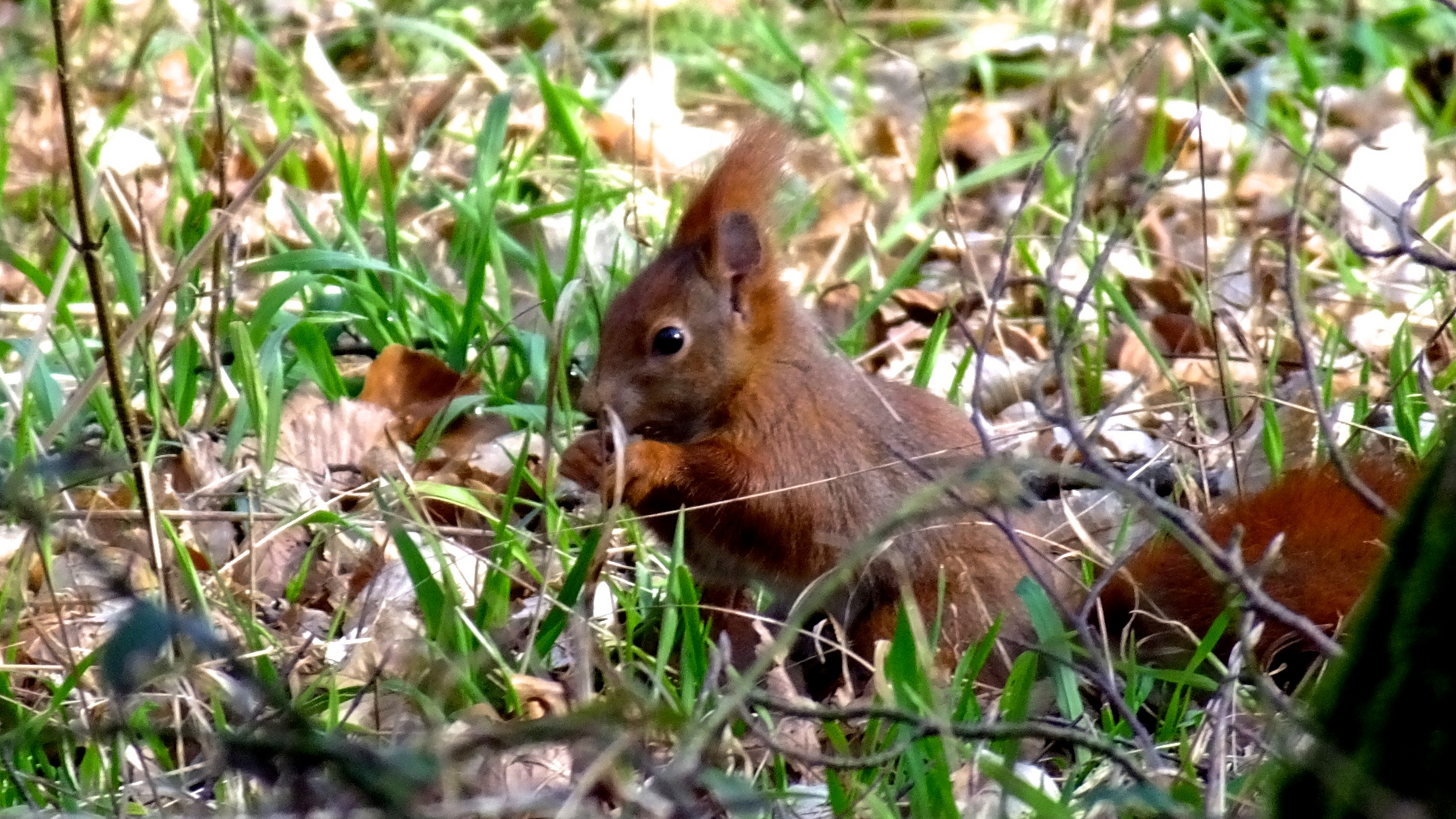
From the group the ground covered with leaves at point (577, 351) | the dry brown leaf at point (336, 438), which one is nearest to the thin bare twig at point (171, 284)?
the ground covered with leaves at point (577, 351)

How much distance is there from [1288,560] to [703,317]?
3.27 ft

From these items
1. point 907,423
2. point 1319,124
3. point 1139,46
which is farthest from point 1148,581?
point 1139,46

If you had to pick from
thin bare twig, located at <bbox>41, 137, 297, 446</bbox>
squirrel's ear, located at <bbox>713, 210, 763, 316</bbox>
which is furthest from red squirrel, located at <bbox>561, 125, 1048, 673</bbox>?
thin bare twig, located at <bbox>41, 137, 297, 446</bbox>

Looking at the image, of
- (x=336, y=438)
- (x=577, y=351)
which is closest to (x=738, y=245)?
(x=577, y=351)

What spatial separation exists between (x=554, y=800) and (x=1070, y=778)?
2.85 ft

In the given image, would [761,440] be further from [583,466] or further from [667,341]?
[583,466]

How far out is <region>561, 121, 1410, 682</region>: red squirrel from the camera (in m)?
2.42

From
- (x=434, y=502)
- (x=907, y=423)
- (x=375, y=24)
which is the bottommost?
(x=434, y=502)

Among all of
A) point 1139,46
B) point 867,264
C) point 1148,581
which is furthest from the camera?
point 1139,46

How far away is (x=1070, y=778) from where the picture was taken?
1.91 meters

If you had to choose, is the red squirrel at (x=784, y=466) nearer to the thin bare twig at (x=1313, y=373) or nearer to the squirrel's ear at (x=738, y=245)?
the squirrel's ear at (x=738, y=245)

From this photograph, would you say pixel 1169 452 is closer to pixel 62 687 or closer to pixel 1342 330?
pixel 1342 330

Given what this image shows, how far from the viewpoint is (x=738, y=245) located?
9.14ft

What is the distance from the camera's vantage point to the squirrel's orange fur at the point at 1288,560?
229 cm
